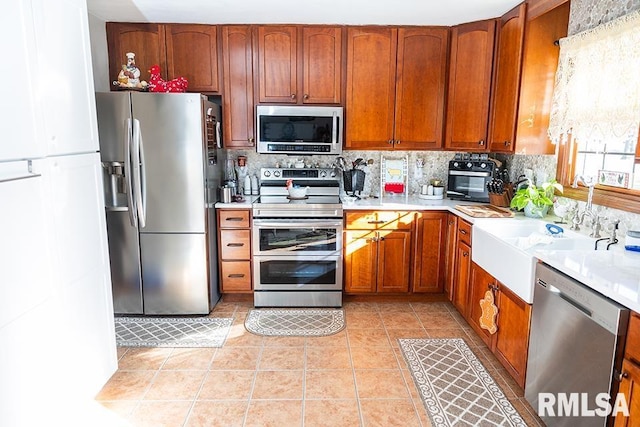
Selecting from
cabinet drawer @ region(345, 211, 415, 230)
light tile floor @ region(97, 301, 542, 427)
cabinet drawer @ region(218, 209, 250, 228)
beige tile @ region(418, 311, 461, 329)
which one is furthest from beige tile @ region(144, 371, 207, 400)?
beige tile @ region(418, 311, 461, 329)

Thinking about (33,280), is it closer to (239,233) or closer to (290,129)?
(239,233)

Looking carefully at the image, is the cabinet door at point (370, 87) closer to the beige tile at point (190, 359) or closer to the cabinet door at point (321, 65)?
the cabinet door at point (321, 65)

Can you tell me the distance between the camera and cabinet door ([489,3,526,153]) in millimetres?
3027

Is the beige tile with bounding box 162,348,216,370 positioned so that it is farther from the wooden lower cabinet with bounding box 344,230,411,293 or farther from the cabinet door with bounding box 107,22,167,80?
the cabinet door with bounding box 107,22,167,80

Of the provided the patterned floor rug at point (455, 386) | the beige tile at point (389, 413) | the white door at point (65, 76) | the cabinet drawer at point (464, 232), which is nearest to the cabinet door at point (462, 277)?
the cabinet drawer at point (464, 232)

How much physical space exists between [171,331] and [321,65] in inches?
101

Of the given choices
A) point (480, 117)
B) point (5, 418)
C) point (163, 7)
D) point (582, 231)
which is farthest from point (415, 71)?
point (5, 418)

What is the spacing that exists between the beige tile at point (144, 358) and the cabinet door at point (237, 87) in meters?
1.84

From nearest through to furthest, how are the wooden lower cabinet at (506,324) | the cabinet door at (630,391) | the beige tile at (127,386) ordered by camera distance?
the cabinet door at (630,391)
the wooden lower cabinet at (506,324)
the beige tile at (127,386)

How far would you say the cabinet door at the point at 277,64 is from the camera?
11.7 ft

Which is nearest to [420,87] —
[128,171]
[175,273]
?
[128,171]

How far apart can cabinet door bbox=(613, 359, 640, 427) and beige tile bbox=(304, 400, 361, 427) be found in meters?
1.17

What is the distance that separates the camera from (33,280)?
169 centimetres

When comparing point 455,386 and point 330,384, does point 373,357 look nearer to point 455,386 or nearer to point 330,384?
point 330,384
